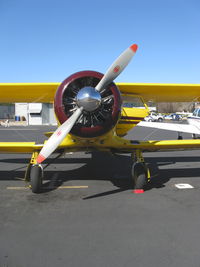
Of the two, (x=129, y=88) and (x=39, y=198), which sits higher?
(x=129, y=88)

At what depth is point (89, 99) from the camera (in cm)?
450

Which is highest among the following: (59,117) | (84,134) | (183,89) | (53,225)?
(183,89)

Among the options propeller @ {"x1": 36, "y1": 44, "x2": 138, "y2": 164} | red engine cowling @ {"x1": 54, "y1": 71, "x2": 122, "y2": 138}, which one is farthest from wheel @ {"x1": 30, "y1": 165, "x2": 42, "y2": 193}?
red engine cowling @ {"x1": 54, "y1": 71, "x2": 122, "y2": 138}

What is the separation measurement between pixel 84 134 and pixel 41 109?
42.2 meters

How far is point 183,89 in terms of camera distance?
6.37 meters

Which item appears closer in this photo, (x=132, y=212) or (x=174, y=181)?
(x=132, y=212)

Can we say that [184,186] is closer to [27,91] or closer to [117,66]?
[117,66]

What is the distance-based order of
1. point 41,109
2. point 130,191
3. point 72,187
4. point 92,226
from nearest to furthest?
point 92,226 → point 130,191 → point 72,187 → point 41,109

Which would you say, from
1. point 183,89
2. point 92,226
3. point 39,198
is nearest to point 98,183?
point 39,198

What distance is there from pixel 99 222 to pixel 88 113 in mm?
2014

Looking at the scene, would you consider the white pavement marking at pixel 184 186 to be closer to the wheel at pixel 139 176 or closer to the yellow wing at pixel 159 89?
the wheel at pixel 139 176

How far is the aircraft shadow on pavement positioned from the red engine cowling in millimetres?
1423

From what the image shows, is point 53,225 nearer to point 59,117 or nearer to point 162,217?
point 162,217

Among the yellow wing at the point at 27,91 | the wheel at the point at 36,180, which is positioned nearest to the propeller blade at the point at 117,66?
the yellow wing at the point at 27,91
